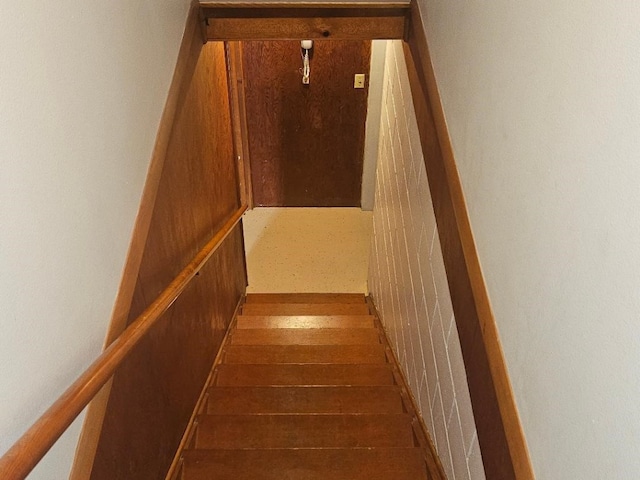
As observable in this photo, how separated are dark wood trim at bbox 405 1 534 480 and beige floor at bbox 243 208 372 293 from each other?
2.80 meters

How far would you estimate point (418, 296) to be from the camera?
201cm

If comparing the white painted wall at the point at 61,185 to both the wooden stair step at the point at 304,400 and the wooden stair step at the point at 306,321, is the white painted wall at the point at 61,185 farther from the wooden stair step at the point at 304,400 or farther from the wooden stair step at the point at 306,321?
the wooden stair step at the point at 306,321

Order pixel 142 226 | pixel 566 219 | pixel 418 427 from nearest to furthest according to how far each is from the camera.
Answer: pixel 566 219, pixel 142 226, pixel 418 427

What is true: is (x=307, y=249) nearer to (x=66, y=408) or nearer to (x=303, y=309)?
(x=303, y=309)

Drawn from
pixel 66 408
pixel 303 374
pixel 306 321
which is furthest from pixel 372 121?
pixel 66 408

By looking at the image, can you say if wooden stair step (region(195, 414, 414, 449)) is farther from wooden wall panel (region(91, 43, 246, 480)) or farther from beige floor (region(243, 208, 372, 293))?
beige floor (region(243, 208, 372, 293))

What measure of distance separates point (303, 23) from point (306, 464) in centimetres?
170

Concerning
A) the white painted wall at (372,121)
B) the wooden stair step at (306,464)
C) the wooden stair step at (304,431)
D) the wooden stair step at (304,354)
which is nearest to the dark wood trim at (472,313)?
the wooden stair step at (306,464)

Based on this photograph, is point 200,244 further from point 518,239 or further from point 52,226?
point 518,239

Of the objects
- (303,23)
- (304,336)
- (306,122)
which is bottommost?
(304,336)

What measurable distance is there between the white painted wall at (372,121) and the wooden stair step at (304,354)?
2.33m

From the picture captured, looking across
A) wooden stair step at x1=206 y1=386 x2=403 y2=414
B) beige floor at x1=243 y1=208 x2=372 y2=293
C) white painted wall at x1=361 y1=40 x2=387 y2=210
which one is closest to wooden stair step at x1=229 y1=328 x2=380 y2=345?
wooden stair step at x1=206 y1=386 x2=403 y2=414

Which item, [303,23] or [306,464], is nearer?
[306,464]

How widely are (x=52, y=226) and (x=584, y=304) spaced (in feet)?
2.91
